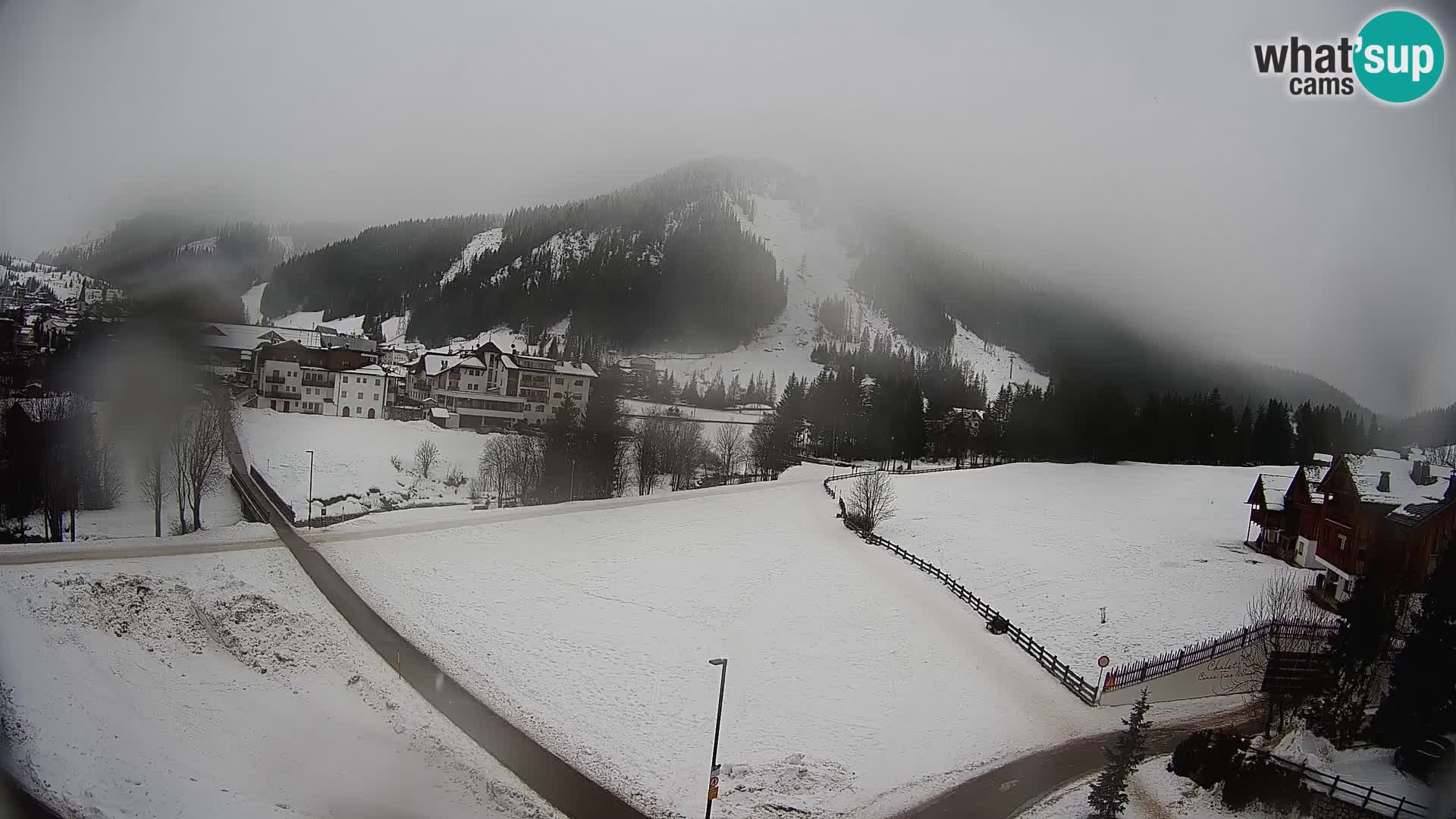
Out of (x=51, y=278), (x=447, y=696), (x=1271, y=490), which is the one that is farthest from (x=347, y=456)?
(x=1271, y=490)

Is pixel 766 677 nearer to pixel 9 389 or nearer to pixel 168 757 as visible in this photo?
pixel 168 757

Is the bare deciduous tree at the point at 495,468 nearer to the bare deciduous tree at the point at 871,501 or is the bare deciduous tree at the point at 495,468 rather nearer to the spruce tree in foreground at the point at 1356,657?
the spruce tree in foreground at the point at 1356,657

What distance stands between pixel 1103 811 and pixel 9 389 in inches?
332

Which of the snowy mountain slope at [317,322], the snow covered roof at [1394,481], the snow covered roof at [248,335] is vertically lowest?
the snow covered roof at [1394,481]

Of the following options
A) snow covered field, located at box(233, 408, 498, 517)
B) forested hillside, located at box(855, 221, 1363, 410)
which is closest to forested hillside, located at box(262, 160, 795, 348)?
snow covered field, located at box(233, 408, 498, 517)

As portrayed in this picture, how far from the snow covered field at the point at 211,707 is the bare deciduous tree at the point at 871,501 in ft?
32.4

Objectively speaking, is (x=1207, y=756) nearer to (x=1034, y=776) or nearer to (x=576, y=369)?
(x=1034, y=776)

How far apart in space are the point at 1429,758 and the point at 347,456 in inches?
324

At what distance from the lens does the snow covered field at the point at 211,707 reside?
3.87m

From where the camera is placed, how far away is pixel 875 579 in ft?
35.1

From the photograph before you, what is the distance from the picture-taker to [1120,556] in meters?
6.18

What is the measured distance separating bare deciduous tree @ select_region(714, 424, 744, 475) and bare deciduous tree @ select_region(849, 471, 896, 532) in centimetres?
287

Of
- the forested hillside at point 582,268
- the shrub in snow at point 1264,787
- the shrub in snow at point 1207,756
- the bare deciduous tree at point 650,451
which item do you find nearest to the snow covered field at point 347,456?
the forested hillside at point 582,268
